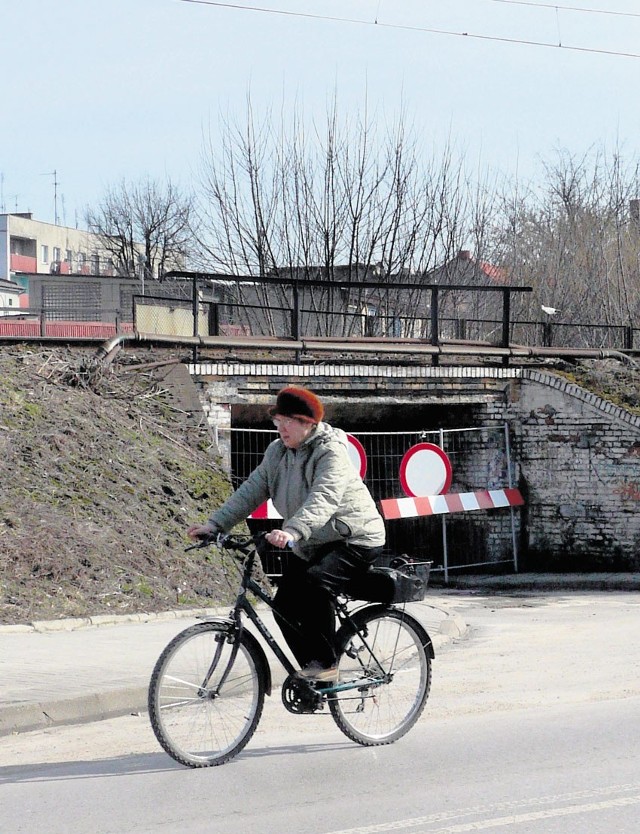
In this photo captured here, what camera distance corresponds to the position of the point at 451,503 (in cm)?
1666

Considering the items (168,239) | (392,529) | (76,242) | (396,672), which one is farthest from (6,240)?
(396,672)

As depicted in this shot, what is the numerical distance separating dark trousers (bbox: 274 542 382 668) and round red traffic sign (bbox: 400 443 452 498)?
10.0 metres

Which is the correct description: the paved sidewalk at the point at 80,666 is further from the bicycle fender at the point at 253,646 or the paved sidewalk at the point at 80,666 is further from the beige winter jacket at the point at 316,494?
the beige winter jacket at the point at 316,494

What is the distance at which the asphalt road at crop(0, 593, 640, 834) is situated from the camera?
4.63 m

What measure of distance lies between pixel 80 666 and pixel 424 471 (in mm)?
8838

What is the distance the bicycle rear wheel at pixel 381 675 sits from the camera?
19.7 ft

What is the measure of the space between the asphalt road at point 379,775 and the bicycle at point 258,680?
0.47 feet

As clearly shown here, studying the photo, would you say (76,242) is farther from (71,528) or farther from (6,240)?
(71,528)

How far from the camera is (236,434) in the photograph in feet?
53.4

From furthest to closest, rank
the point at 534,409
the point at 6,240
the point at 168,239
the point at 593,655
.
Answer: the point at 6,240 < the point at 168,239 < the point at 534,409 < the point at 593,655

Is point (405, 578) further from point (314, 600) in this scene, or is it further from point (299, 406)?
point (299, 406)

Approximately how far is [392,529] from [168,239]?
56901 mm

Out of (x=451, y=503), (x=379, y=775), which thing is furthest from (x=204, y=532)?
(x=451, y=503)

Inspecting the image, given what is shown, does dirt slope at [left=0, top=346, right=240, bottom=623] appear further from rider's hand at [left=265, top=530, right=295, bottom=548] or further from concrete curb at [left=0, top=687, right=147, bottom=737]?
rider's hand at [left=265, top=530, right=295, bottom=548]
